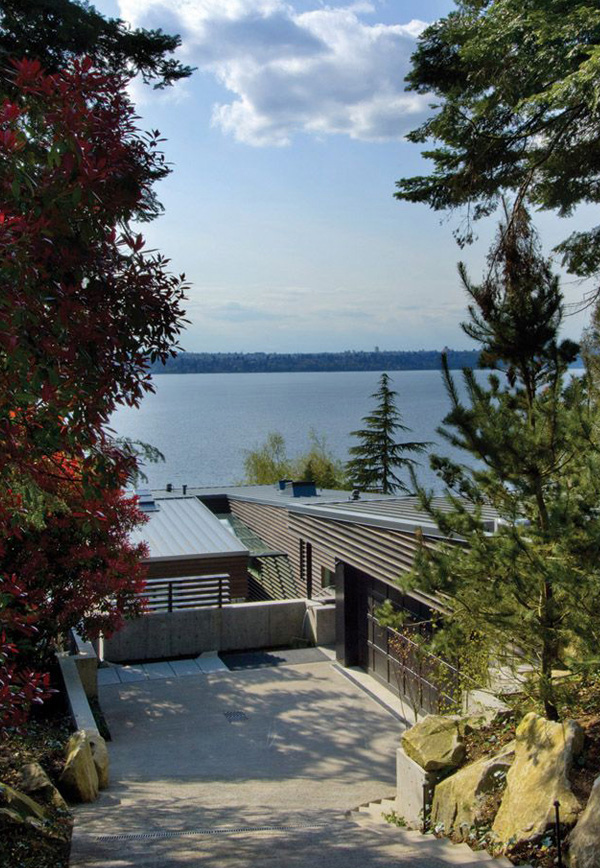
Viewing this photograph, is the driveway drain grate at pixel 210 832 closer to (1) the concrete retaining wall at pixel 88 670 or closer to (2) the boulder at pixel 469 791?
(2) the boulder at pixel 469 791

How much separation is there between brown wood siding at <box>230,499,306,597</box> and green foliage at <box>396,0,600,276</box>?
33.9ft

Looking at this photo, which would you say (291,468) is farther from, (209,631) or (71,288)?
(71,288)

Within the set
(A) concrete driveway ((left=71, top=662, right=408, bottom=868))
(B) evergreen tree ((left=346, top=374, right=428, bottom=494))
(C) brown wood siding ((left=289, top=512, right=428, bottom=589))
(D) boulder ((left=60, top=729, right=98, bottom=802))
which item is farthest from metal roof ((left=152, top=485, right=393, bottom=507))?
(B) evergreen tree ((left=346, top=374, right=428, bottom=494))

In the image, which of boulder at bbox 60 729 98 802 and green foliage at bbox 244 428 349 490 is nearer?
boulder at bbox 60 729 98 802

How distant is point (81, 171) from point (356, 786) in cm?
780

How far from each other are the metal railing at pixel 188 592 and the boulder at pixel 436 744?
7.87 m

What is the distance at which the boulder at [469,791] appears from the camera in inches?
242

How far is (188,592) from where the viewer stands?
15.4m

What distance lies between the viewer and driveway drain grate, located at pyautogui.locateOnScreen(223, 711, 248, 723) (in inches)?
456

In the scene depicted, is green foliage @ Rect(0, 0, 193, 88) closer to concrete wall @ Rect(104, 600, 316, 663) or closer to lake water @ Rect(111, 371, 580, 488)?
concrete wall @ Rect(104, 600, 316, 663)

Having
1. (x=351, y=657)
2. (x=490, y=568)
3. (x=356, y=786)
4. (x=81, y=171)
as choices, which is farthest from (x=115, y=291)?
(x=351, y=657)

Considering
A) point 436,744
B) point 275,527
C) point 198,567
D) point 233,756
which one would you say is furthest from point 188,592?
point 436,744

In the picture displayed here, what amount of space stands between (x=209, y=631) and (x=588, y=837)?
10800mm

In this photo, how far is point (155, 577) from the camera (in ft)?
54.4
